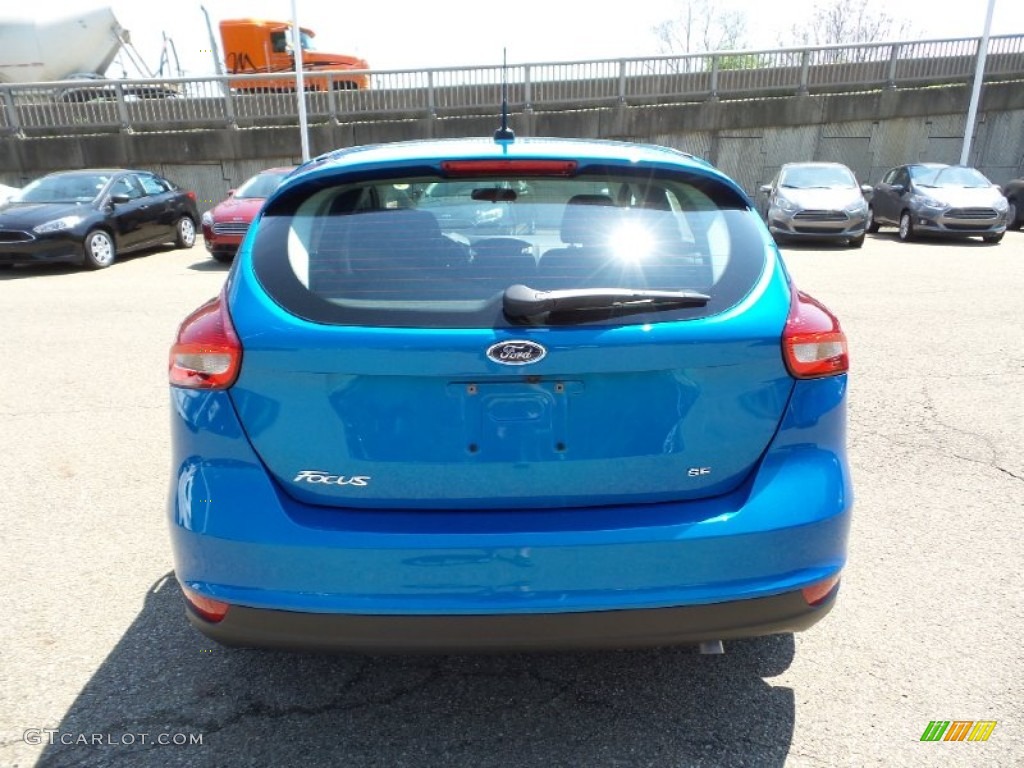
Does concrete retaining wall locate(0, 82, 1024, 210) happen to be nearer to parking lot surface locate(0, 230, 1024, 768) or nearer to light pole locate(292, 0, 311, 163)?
light pole locate(292, 0, 311, 163)

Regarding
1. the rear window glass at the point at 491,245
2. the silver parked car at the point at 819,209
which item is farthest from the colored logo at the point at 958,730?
the silver parked car at the point at 819,209

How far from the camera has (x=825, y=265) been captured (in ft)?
38.2

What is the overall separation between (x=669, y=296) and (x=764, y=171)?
2193 centimetres

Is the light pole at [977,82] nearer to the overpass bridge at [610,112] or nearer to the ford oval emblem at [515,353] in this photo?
the overpass bridge at [610,112]

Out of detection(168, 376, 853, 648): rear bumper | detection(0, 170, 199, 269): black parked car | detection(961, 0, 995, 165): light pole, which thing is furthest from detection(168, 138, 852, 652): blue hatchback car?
detection(961, 0, 995, 165): light pole

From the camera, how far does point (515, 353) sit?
1853 mm

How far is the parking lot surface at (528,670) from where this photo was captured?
215 centimetres

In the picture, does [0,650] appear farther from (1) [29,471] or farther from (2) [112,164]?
(2) [112,164]

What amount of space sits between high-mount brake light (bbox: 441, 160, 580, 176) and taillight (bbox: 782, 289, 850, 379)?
76 centimetres

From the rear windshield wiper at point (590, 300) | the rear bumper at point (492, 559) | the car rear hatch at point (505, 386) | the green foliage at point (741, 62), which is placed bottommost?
the rear bumper at point (492, 559)

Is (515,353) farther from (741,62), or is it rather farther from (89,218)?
(741,62)

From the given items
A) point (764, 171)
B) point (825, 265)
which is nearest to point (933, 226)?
point (825, 265)

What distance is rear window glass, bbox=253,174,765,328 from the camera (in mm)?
1961

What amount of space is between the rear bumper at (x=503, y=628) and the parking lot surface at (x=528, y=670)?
0.43 meters
